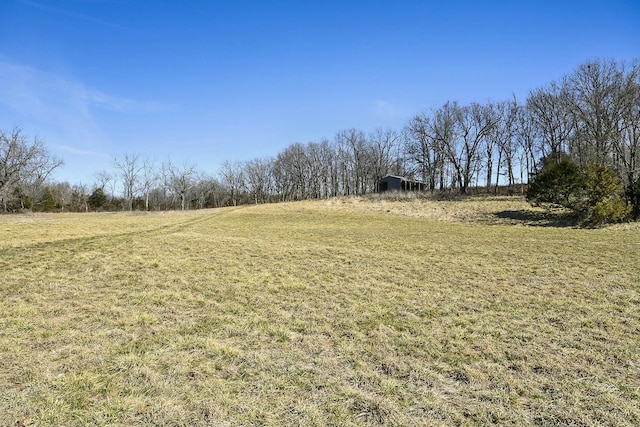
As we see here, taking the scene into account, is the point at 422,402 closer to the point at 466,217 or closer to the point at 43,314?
the point at 43,314

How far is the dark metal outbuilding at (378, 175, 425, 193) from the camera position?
160 feet

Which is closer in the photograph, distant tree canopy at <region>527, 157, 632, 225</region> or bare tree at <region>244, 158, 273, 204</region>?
distant tree canopy at <region>527, 157, 632, 225</region>

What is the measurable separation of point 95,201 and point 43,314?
65.5 m

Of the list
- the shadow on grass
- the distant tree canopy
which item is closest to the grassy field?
the distant tree canopy

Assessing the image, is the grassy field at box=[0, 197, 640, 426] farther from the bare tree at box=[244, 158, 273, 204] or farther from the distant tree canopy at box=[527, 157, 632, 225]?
the bare tree at box=[244, 158, 273, 204]

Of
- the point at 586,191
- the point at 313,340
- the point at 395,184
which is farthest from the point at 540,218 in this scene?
the point at 395,184

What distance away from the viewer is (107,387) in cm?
335

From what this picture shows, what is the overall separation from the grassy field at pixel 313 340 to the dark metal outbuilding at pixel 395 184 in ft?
130

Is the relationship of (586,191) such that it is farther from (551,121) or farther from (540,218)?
(551,121)

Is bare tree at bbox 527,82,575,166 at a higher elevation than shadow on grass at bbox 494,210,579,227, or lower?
higher

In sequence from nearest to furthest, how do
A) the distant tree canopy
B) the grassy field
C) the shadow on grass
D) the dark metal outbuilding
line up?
the grassy field → the distant tree canopy → the shadow on grass → the dark metal outbuilding

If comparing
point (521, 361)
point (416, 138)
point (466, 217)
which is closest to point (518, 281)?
point (521, 361)

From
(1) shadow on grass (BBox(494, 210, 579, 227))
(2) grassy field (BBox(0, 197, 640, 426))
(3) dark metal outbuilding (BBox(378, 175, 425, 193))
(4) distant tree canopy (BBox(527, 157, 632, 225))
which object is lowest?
(2) grassy field (BBox(0, 197, 640, 426))

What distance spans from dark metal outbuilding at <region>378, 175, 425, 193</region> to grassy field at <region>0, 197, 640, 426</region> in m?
39.6
